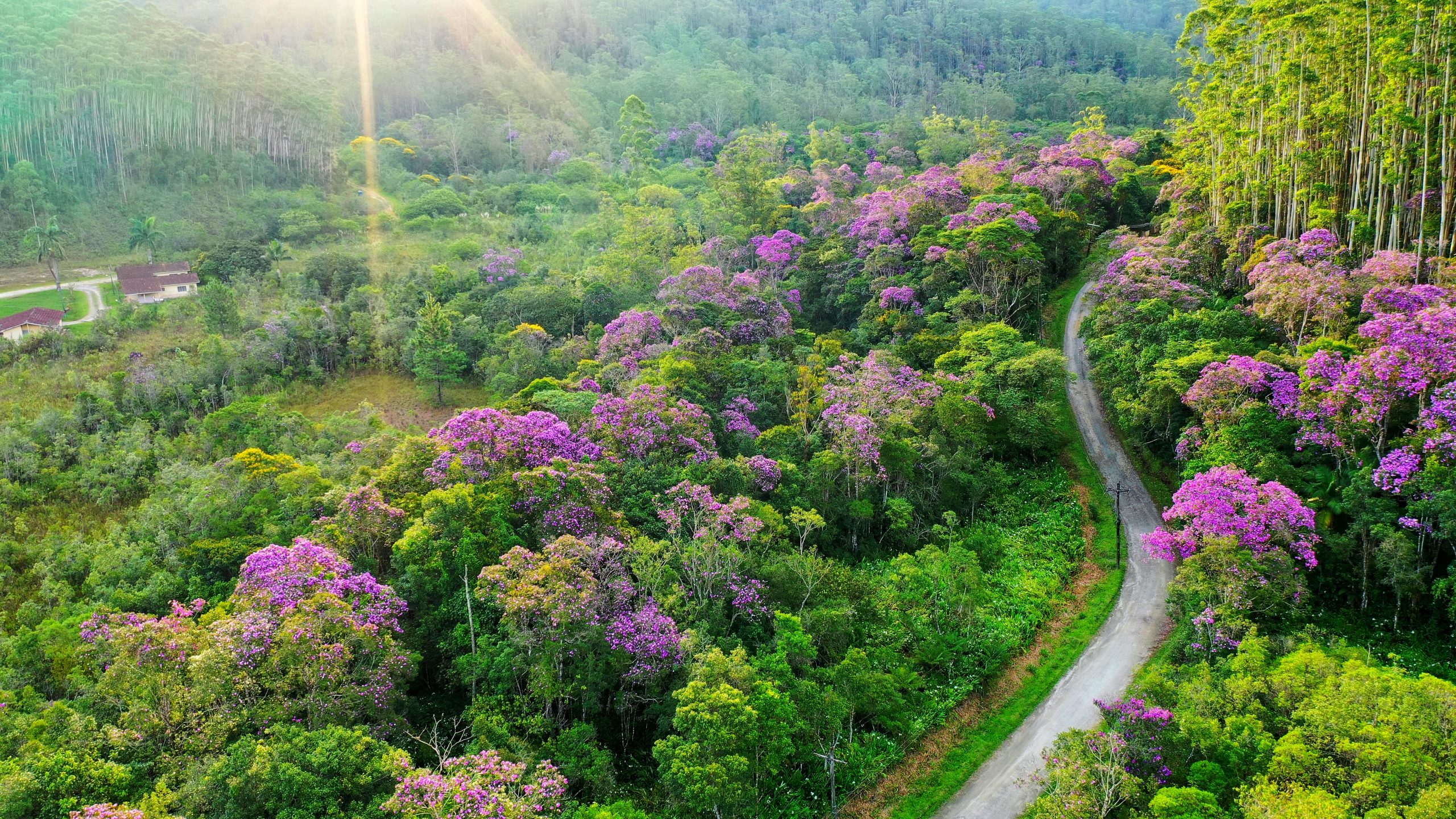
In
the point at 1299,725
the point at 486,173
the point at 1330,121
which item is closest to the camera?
the point at 1299,725

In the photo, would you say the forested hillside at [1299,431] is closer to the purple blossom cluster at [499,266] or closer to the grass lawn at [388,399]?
the grass lawn at [388,399]

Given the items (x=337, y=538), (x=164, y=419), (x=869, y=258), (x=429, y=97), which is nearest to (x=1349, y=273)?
(x=869, y=258)

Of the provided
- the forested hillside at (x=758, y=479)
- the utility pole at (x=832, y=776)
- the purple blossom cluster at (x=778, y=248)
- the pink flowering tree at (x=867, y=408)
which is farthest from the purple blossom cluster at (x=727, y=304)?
the utility pole at (x=832, y=776)

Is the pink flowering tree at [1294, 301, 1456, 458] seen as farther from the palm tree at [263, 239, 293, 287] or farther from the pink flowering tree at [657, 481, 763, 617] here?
the palm tree at [263, 239, 293, 287]

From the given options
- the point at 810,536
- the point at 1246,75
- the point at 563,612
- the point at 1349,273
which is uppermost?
the point at 1246,75

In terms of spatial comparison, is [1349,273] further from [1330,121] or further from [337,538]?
[337,538]

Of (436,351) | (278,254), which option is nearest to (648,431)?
(436,351)
